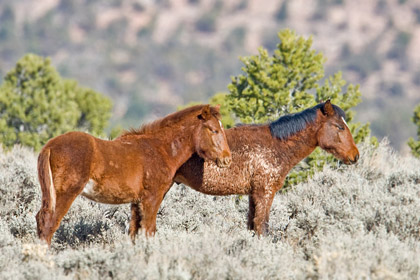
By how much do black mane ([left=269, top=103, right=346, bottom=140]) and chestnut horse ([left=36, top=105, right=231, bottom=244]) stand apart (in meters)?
0.89

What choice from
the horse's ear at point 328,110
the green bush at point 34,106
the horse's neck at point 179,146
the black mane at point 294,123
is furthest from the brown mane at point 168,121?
the green bush at point 34,106

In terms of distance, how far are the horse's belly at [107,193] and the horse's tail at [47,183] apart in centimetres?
39

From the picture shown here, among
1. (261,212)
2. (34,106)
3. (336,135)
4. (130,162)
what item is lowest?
(261,212)

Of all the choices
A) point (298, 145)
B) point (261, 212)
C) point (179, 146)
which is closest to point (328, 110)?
point (298, 145)

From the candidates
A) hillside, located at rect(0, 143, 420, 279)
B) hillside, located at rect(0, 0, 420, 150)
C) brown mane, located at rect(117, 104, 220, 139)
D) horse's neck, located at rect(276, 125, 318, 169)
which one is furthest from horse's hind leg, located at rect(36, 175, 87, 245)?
hillside, located at rect(0, 0, 420, 150)

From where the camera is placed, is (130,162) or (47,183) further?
(130,162)

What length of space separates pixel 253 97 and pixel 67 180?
6564mm

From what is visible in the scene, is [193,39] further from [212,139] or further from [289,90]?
[212,139]

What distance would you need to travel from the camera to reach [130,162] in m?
6.85

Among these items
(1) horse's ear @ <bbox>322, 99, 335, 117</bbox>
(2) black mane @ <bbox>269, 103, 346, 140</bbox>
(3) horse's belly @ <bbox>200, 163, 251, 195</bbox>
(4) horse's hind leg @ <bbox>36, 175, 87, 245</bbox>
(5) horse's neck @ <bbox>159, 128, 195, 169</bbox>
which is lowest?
(4) horse's hind leg @ <bbox>36, 175, 87, 245</bbox>

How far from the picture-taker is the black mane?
789 cm

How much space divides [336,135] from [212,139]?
1.64 m

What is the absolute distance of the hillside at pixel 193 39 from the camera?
97688 millimetres

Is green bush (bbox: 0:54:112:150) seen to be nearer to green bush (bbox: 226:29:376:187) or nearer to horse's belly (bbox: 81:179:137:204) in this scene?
green bush (bbox: 226:29:376:187)
